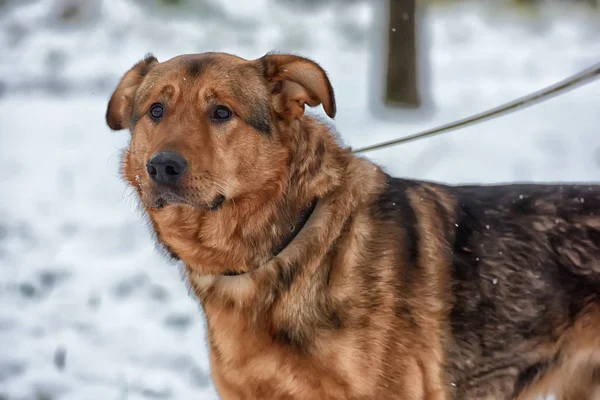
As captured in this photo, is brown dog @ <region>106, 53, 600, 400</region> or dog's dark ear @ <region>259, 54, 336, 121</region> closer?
brown dog @ <region>106, 53, 600, 400</region>

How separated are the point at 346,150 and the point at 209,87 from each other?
71 cm

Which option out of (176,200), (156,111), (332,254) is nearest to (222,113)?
(156,111)

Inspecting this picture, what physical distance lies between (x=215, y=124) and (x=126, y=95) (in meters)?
0.69

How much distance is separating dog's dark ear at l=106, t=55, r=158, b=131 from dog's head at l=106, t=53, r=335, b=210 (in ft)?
0.61

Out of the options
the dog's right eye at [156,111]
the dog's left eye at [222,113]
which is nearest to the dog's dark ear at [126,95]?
the dog's right eye at [156,111]

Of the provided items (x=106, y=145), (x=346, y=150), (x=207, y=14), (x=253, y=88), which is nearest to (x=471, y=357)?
(x=346, y=150)

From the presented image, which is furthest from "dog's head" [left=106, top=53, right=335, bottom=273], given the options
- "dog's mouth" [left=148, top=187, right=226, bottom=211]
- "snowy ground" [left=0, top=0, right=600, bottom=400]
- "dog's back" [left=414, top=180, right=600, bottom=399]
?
"snowy ground" [left=0, top=0, right=600, bottom=400]

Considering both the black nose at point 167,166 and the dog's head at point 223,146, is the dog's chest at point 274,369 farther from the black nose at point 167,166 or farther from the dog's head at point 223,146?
the black nose at point 167,166

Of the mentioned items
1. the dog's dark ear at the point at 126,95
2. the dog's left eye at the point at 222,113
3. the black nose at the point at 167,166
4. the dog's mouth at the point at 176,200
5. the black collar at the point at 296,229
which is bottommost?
the black collar at the point at 296,229

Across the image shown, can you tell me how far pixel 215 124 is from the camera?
336cm

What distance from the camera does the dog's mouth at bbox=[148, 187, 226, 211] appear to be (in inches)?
125

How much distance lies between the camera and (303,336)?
3.18 metres

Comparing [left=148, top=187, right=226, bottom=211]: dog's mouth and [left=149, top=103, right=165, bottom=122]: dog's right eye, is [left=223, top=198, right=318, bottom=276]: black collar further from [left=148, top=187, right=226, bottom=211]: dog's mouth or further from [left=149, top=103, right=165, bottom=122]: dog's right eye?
[left=149, top=103, right=165, bottom=122]: dog's right eye

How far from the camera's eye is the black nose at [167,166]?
312 centimetres
